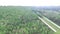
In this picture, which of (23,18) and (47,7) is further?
(47,7)

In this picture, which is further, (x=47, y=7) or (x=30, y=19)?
(x=47, y=7)

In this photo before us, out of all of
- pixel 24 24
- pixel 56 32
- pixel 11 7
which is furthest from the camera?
pixel 11 7

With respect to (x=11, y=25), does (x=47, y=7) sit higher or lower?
higher

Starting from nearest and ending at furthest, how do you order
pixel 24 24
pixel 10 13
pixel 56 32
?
pixel 56 32
pixel 24 24
pixel 10 13

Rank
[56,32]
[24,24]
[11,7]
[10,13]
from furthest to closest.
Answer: [11,7]
[10,13]
[24,24]
[56,32]

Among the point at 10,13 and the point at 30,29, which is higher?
the point at 10,13

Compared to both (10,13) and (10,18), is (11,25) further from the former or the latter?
(10,13)

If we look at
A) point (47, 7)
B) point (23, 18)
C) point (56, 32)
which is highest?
point (47, 7)

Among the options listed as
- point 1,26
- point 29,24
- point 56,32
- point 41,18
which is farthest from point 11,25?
point 56,32

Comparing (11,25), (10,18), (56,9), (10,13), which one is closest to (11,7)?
(10,13)
